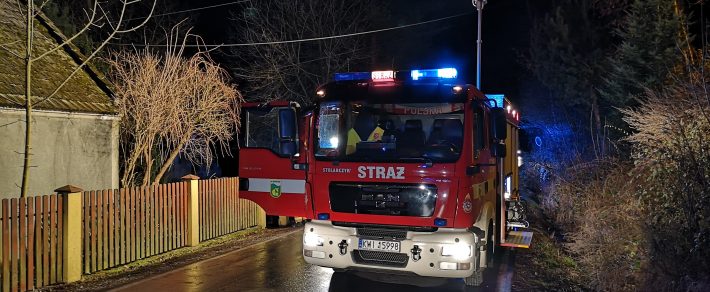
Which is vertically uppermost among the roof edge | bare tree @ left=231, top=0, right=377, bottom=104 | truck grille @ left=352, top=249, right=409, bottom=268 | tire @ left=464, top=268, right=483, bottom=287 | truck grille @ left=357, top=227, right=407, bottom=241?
bare tree @ left=231, top=0, right=377, bottom=104

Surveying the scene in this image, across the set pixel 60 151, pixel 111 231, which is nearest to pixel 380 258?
pixel 111 231

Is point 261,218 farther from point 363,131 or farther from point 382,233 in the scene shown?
point 382,233

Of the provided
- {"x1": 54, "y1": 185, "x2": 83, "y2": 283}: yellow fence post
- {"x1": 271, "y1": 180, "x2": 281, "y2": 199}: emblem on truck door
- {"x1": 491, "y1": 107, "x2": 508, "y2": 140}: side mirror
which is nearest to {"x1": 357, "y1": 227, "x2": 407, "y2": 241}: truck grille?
{"x1": 491, "y1": 107, "x2": 508, "y2": 140}: side mirror

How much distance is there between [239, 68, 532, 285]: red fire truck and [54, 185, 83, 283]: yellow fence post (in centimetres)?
289

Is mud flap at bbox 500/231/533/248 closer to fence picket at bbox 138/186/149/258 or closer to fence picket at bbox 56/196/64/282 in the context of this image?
fence picket at bbox 138/186/149/258

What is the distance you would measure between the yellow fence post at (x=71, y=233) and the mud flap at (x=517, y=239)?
6.05 metres

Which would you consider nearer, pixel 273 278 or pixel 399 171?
pixel 399 171

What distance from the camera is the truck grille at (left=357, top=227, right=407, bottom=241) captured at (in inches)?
242

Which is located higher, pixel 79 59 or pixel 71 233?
pixel 79 59

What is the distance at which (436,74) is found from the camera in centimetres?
695

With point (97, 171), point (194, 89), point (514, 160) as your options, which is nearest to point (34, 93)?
point (97, 171)

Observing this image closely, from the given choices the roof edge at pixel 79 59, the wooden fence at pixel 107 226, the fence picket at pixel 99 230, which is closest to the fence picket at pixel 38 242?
the wooden fence at pixel 107 226

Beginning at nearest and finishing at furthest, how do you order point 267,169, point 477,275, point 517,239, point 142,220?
point 477,275, point 142,220, point 517,239, point 267,169

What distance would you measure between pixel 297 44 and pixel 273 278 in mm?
16422
